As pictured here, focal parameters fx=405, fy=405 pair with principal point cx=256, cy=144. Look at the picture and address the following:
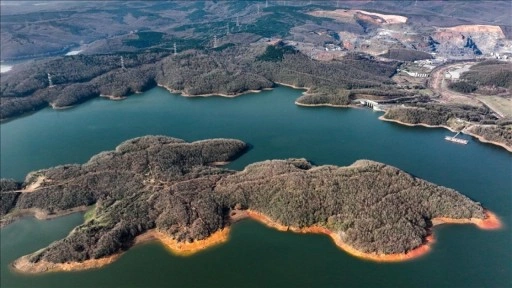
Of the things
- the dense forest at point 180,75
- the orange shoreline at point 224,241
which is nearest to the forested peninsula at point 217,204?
the orange shoreline at point 224,241

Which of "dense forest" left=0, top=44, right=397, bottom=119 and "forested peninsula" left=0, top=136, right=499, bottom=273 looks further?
"dense forest" left=0, top=44, right=397, bottom=119

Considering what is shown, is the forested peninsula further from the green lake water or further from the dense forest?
the dense forest

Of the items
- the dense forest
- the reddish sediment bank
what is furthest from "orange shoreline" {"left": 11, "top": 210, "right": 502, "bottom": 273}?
the dense forest

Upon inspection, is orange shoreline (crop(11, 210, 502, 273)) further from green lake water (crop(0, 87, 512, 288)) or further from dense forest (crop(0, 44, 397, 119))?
dense forest (crop(0, 44, 397, 119))

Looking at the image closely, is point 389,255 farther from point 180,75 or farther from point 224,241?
point 180,75

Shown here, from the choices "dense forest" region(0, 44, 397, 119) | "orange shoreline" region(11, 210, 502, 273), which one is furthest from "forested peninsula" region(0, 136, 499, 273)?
"dense forest" region(0, 44, 397, 119)

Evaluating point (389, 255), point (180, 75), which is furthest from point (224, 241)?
point (180, 75)
